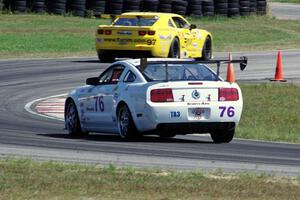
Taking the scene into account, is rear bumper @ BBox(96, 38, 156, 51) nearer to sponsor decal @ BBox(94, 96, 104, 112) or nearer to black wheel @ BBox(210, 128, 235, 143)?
sponsor decal @ BBox(94, 96, 104, 112)

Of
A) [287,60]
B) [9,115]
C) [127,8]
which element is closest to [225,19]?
[127,8]

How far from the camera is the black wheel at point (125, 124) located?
1555cm

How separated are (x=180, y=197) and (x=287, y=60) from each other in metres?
24.3

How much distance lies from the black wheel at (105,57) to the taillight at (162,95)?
15366mm

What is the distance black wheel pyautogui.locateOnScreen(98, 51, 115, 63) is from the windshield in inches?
578

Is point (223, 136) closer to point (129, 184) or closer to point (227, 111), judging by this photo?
point (227, 111)

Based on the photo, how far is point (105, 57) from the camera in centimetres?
3088

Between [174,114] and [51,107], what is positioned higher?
[174,114]

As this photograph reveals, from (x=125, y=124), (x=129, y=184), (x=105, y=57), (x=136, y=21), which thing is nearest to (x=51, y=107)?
(x=125, y=124)

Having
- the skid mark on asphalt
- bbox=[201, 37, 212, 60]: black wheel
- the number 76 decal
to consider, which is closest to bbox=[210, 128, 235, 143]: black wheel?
the number 76 decal

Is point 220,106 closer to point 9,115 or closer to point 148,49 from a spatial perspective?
point 9,115

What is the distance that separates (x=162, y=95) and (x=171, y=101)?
146mm

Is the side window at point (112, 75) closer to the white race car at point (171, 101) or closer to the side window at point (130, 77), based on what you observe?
the white race car at point (171, 101)

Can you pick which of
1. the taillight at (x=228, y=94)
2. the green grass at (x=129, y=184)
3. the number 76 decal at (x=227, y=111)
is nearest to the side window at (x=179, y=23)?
the taillight at (x=228, y=94)
